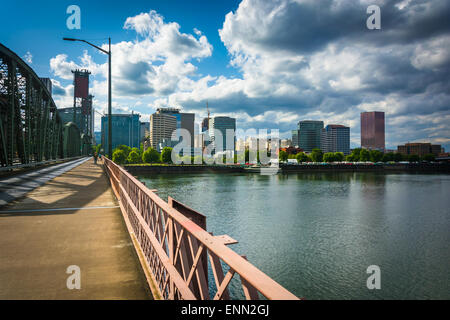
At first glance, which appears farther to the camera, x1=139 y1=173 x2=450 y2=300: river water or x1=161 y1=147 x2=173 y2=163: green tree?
x1=161 y1=147 x2=173 y2=163: green tree

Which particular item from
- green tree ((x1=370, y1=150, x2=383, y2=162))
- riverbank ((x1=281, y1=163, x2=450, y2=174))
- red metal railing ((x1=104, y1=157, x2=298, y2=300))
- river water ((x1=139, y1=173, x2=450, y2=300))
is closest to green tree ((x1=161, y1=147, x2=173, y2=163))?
riverbank ((x1=281, y1=163, x2=450, y2=174))

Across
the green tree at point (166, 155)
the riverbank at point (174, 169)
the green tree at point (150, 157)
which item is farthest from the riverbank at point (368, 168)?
the green tree at point (150, 157)

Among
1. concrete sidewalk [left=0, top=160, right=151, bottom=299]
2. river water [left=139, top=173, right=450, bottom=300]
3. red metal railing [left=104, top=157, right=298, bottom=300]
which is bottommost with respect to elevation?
river water [left=139, top=173, right=450, bottom=300]

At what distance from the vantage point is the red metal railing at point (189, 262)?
200 cm

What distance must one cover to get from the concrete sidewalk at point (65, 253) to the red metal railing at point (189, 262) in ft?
1.43

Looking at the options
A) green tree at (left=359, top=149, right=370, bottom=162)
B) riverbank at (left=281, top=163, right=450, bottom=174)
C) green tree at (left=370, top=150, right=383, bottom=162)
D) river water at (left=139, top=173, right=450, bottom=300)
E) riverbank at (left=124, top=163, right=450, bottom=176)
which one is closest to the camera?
river water at (left=139, top=173, right=450, bottom=300)

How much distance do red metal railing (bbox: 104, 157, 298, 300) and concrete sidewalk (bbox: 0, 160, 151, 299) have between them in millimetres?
435

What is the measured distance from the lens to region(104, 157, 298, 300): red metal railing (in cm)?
200

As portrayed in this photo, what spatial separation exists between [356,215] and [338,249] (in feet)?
39.5

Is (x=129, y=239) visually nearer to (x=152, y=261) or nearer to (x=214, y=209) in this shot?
(x=152, y=261)

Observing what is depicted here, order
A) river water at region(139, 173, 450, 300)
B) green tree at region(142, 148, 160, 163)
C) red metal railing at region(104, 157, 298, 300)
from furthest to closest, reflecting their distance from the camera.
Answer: green tree at region(142, 148, 160, 163) < river water at region(139, 173, 450, 300) < red metal railing at region(104, 157, 298, 300)

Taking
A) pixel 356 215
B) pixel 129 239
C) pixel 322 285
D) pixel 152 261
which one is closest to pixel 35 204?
pixel 129 239

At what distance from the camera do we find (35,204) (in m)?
10.7

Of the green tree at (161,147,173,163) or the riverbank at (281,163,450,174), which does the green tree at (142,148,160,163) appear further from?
the riverbank at (281,163,450,174)
